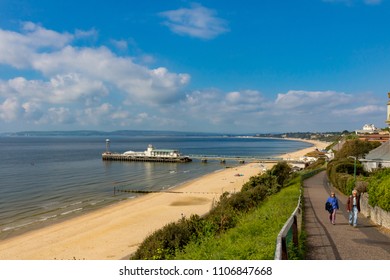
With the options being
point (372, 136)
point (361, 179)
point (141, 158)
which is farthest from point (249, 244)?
point (141, 158)

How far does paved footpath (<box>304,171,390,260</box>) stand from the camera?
7.92 meters

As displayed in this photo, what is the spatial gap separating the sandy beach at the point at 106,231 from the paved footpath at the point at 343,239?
1140 cm

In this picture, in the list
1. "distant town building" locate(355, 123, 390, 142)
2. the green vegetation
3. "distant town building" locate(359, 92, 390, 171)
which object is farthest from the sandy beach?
"distant town building" locate(355, 123, 390, 142)

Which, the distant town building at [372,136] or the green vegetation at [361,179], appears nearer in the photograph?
the green vegetation at [361,179]

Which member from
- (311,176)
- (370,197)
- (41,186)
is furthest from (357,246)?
(41,186)

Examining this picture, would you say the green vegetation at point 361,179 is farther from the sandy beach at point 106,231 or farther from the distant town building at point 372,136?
the distant town building at point 372,136

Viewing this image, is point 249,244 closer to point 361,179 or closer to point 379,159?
point 361,179

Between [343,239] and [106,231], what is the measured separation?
18.6 meters

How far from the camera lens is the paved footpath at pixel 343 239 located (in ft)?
26.0

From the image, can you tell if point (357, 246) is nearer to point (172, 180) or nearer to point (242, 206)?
point (242, 206)

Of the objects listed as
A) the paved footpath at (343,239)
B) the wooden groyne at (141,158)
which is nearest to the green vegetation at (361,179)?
the paved footpath at (343,239)

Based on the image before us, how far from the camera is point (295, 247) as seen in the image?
750cm

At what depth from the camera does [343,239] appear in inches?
375

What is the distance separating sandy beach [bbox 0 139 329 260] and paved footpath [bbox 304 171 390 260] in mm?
11402
